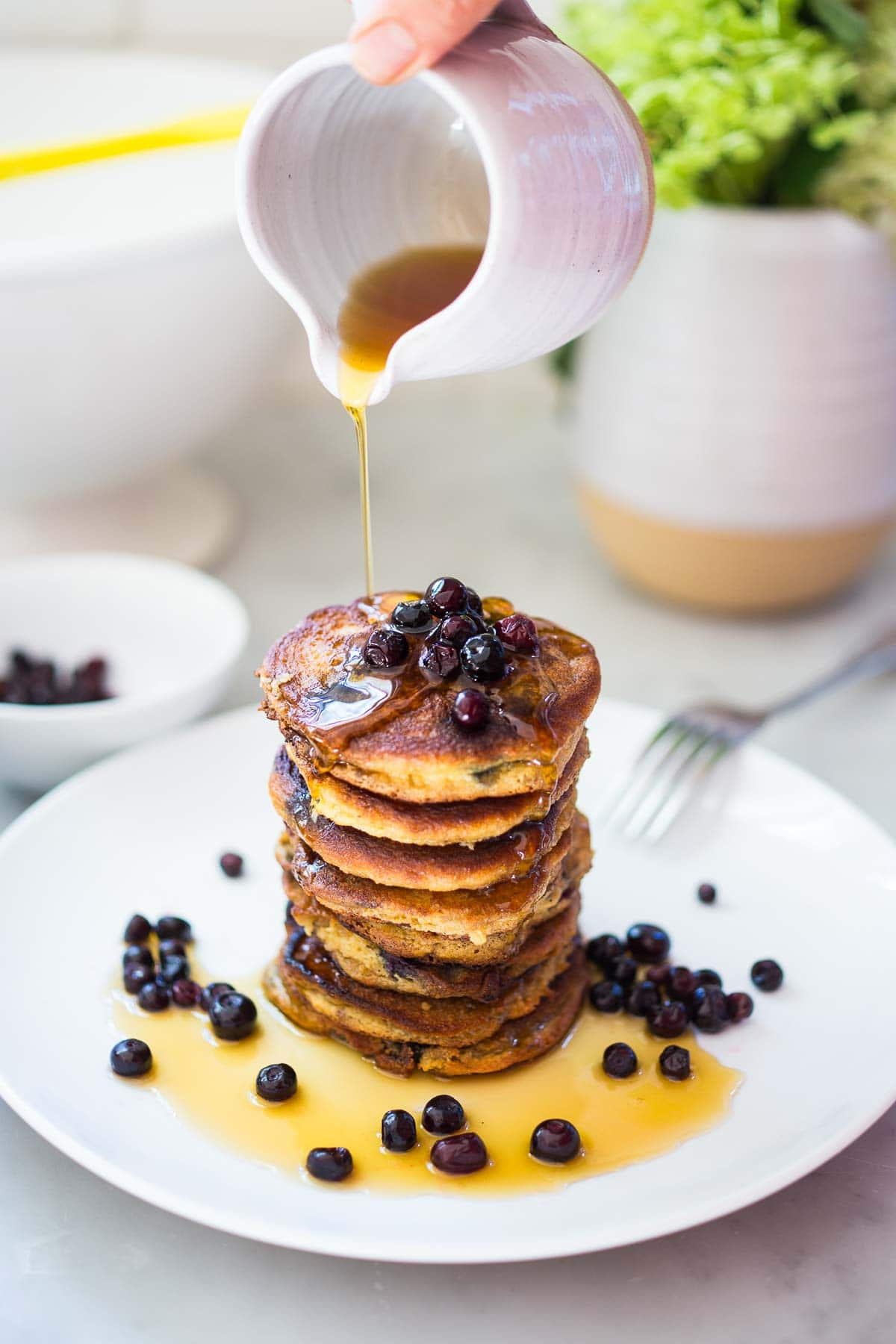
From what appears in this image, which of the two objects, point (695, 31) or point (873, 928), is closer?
point (873, 928)

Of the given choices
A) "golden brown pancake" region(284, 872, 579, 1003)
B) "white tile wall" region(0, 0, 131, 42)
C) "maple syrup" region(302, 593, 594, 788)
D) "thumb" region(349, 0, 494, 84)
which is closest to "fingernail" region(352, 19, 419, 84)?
"thumb" region(349, 0, 494, 84)

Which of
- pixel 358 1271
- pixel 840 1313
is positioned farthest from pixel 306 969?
pixel 840 1313

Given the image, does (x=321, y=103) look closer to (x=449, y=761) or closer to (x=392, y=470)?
(x=449, y=761)

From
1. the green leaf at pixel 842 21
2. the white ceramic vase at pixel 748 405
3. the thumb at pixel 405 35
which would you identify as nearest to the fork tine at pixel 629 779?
the white ceramic vase at pixel 748 405

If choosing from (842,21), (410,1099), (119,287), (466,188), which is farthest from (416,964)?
(842,21)

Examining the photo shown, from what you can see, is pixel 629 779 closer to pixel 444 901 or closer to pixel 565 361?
pixel 444 901
